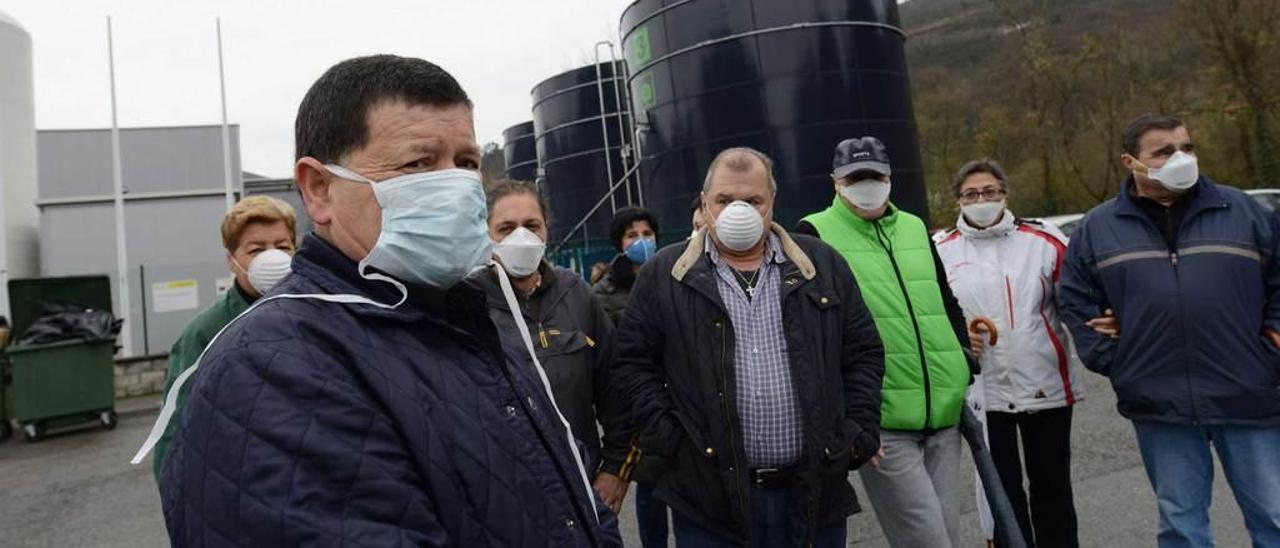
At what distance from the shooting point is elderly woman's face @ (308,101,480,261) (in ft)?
4.02

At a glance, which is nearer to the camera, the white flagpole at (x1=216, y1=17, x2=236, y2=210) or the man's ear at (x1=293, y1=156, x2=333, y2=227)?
the man's ear at (x1=293, y1=156, x2=333, y2=227)

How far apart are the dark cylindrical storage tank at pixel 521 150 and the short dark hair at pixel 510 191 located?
97.1ft

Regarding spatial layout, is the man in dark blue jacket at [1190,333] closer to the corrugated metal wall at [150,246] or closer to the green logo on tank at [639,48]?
the green logo on tank at [639,48]

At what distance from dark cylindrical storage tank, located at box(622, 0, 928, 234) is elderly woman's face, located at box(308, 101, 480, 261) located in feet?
40.1

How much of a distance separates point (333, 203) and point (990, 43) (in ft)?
192

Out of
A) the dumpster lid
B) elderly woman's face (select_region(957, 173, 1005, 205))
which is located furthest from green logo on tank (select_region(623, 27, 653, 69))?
elderly woman's face (select_region(957, 173, 1005, 205))

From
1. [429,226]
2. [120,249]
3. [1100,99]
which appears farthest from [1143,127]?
[1100,99]

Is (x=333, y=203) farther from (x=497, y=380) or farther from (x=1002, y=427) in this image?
(x=1002, y=427)

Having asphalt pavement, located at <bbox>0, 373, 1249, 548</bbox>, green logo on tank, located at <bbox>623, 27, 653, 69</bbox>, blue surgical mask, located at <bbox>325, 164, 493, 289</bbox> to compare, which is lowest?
asphalt pavement, located at <bbox>0, 373, 1249, 548</bbox>

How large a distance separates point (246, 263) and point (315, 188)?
2.05m

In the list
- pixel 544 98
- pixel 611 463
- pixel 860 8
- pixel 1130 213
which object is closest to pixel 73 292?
pixel 611 463

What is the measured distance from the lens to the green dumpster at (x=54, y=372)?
844cm

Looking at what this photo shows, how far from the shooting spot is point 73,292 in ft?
31.3

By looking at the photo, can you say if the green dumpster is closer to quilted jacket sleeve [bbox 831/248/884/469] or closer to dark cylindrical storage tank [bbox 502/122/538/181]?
quilted jacket sleeve [bbox 831/248/884/469]
